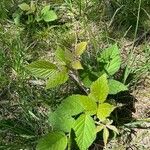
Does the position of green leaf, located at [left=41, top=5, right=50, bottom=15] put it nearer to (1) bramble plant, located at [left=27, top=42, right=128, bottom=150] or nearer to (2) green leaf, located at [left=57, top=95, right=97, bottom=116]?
(1) bramble plant, located at [left=27, top=42, right=128, bottom=150]

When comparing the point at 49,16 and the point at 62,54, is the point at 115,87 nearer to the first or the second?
the point at 62,54

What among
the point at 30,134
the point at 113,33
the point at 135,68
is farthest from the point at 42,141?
the point at 113,33

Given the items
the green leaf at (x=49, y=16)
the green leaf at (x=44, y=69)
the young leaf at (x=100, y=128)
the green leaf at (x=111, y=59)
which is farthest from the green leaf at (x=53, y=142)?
the green leaf at (x=49, y=16)

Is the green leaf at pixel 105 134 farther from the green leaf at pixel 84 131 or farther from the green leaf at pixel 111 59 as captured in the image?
the green leaf at pixel 111 59

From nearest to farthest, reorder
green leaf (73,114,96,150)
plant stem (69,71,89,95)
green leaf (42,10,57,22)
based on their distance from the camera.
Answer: green leaf (73,114,96,150), plant stem (69,71,89,95), green leaf (42,10,57,22)

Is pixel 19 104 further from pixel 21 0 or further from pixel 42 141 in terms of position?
pixel 21 0

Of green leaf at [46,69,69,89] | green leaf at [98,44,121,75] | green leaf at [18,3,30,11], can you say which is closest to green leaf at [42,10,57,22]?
green leaf at [18,3,30,11]

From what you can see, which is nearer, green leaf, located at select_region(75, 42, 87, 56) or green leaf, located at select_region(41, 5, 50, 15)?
green leaf, located at select_region(75, 42, 87, 56)
